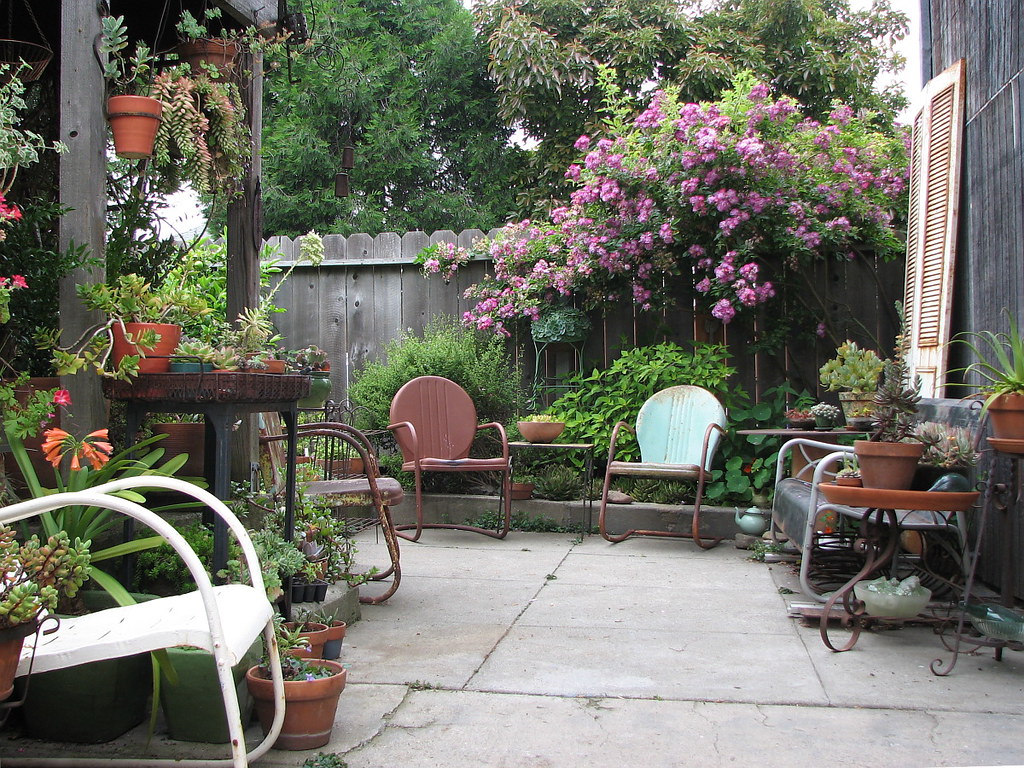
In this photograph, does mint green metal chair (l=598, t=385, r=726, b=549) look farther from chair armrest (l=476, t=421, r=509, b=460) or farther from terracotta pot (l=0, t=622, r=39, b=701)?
terracotta pot (l=0, t=622, r=39, b=701)

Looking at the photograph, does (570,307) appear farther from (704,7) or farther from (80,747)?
(704,7)

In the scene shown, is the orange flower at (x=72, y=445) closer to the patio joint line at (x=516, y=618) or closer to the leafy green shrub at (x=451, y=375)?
the patio joint line at (x=516, y=618)

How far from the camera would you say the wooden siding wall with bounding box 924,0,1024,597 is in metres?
3.31

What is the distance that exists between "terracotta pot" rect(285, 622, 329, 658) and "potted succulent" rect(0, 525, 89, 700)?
2.80 feet

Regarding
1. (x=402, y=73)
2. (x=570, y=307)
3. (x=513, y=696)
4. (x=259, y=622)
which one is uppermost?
(x=402, y=73)

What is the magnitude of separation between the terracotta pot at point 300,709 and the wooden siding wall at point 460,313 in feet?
13.3

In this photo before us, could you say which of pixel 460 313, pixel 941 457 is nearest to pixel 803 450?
pixel 941 457

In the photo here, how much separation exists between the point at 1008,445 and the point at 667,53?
8.30 meters

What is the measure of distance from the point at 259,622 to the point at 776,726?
1.26 meters

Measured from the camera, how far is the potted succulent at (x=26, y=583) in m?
1.49

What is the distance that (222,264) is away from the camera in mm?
5727

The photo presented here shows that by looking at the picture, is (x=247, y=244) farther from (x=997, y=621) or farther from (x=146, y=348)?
(x=997, y=621)

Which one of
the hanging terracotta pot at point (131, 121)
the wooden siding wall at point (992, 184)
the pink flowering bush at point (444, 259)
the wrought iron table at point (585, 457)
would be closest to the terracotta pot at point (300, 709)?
the hanging terracotta pot at point (131, 121)

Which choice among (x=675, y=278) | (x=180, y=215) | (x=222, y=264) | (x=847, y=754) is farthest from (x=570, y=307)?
(x=847, y=754)
